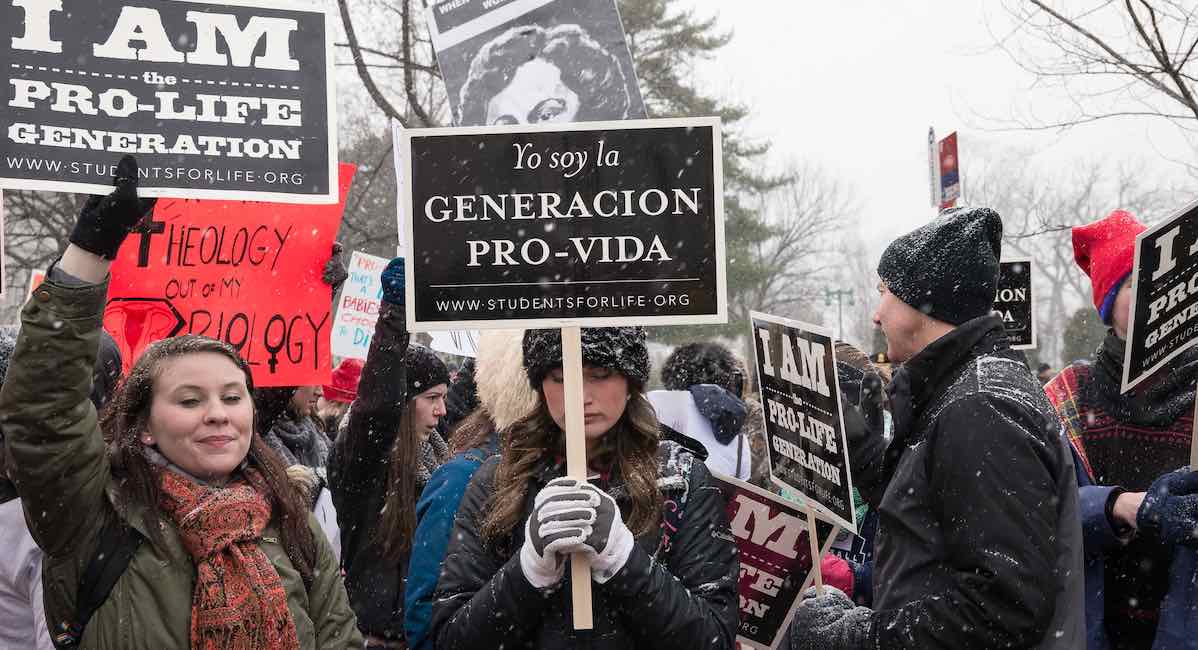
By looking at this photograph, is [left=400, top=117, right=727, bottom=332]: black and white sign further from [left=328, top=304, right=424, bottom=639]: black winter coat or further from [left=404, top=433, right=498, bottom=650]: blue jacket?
[left=328, top=304, right=424, bottom=639]: black winter coat

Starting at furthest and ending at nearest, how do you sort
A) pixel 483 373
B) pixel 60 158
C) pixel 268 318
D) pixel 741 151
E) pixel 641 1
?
1. pixel 741 151
2. pixel 641 1
3. pixel 268 318
4. pixel 483 373
5. pixel 60 158

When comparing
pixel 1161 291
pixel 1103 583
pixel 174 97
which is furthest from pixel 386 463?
pixel 1161 291

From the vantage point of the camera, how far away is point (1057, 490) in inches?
107

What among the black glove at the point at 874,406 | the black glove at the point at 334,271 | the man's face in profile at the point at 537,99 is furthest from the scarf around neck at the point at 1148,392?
the black glove at the point at 334,271

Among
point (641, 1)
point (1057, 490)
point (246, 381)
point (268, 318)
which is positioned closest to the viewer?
point (1057, 490)

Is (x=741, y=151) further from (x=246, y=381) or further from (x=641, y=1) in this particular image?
(x=246, y=381)

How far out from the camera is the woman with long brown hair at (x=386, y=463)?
3859mm

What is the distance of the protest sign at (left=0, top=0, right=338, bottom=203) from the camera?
306cm

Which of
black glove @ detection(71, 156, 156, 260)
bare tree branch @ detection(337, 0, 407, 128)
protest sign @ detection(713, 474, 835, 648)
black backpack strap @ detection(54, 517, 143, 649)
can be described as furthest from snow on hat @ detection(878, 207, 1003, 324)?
bare tree branch @ detection(337, 0, 407, 128)

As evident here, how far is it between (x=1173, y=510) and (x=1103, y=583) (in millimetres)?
634

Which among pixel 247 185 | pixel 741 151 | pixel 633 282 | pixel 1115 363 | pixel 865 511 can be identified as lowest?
pixel 865 511

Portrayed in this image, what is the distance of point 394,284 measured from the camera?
3789mm

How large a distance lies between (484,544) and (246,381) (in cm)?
83

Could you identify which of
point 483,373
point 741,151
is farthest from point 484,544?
point 741,151
